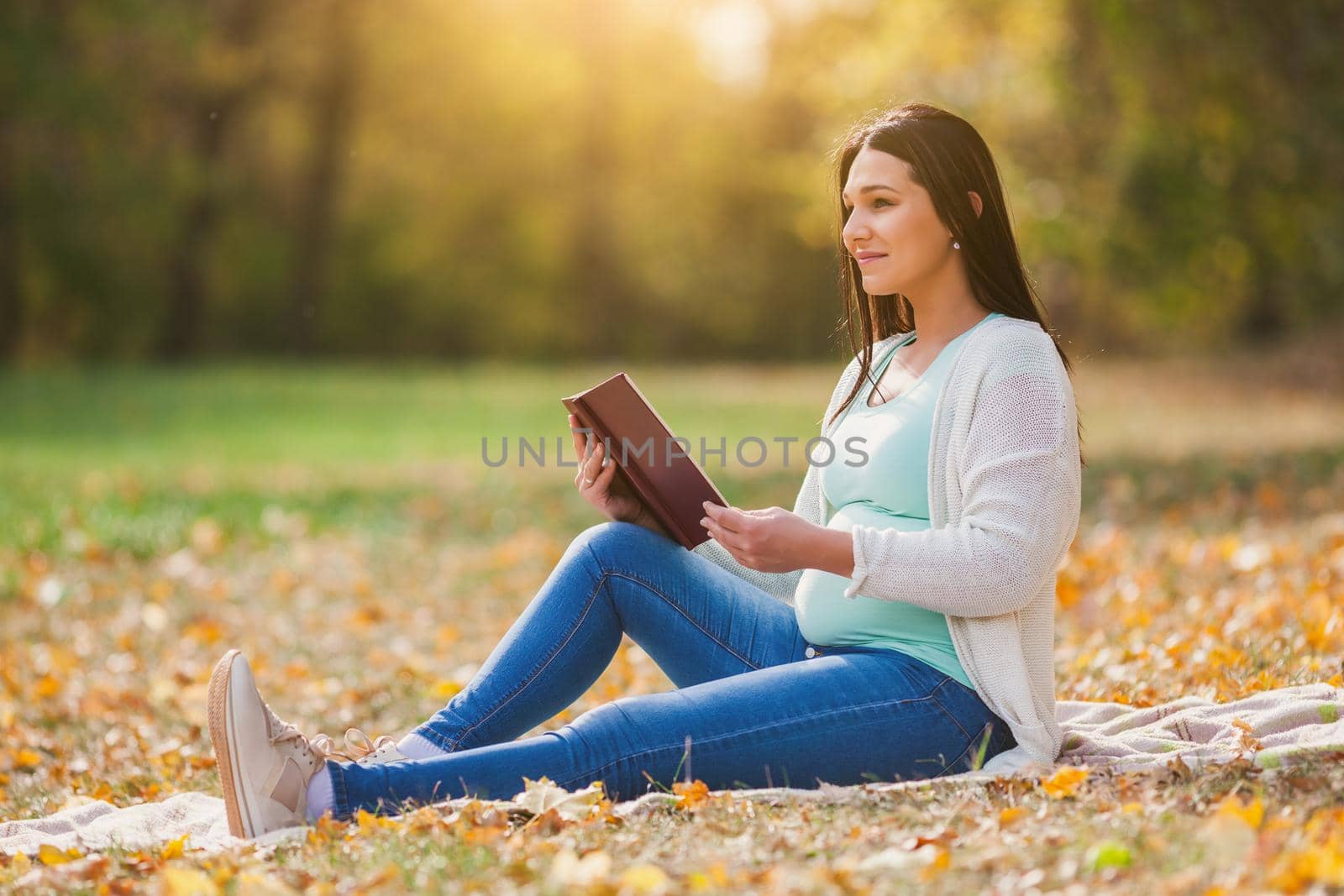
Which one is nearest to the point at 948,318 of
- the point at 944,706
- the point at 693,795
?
the point at 944,706

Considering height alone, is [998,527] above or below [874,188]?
below

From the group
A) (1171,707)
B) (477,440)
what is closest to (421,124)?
(477,440)

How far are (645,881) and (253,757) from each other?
0.94 metres

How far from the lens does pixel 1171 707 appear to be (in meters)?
3.41

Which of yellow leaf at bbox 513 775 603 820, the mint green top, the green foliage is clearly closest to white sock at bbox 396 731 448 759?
yellow leaf at bbox 513 775 603 820

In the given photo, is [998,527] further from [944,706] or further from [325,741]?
[325,741]

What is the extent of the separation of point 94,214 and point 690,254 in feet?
51.9

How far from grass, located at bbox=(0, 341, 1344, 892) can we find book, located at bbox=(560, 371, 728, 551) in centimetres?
72

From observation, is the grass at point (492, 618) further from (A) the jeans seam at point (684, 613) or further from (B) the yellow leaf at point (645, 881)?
(A) the jeans seam at point (684, 613)

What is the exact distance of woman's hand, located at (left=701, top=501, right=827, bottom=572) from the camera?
8.96ft

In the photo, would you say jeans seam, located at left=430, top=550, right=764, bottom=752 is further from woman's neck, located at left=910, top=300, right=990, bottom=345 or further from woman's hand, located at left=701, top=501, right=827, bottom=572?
woman's neck, located at left=910, top=300, right=990, bottom=345

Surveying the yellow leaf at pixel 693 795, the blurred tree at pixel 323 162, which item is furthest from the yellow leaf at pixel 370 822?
the blurred tree at pixel 323 162

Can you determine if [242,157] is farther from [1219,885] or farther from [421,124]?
[1219,885]

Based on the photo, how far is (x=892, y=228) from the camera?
9.77 feet
